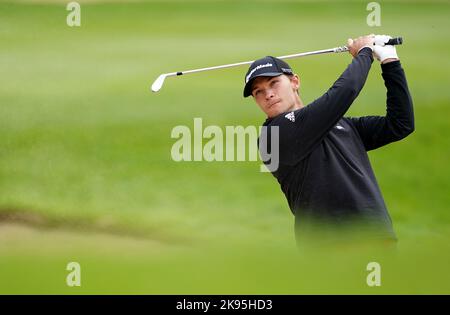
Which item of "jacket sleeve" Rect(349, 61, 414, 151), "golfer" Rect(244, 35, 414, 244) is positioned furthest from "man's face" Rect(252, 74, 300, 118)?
"jacket sleeve" Rect(349, 61, 414, 151)

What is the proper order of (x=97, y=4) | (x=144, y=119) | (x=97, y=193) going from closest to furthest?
1. (x=97, y=193)
2. (x=144, y=119)
3. (x=97, y=4)

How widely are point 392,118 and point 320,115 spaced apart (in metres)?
0.28

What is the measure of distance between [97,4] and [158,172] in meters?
1.61

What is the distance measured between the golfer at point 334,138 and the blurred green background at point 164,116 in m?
1.81

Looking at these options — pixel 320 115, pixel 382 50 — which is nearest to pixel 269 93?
pixel 320 115

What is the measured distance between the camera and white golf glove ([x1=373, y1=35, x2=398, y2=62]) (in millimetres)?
2668

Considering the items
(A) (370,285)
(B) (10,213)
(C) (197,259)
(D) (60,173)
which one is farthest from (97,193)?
(A) (370,285)

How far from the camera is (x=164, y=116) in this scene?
19.9 ft

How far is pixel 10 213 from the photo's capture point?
16.7 ft

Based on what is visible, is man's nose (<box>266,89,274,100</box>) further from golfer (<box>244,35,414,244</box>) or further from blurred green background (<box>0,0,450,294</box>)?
blurred green background (<box>0,0,450,294</box>)

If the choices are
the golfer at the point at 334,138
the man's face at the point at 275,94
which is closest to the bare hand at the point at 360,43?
the golfer at the point at 334,138

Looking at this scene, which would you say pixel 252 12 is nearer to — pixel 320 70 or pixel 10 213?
pixel 320 70

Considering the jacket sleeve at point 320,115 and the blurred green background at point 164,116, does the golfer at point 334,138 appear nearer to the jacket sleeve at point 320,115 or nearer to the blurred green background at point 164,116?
the jacket sleeve at point 320,115

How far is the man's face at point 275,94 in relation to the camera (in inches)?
107
